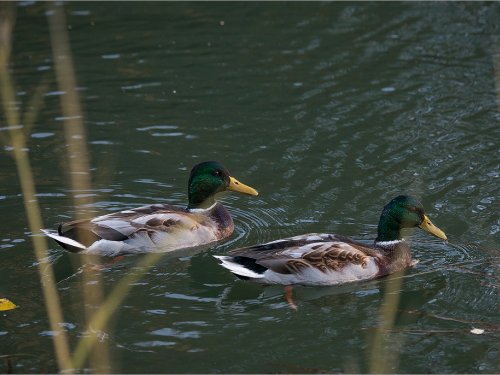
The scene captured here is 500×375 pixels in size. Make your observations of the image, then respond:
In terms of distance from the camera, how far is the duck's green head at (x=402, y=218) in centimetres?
956

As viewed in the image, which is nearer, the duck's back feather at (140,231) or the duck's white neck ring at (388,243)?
the duck's white neck ring at (388,243)

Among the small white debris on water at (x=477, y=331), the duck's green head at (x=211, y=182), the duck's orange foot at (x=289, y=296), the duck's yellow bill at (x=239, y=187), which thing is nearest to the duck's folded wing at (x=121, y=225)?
the duck's green head at (x=211, y=182)

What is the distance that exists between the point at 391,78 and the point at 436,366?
714cm

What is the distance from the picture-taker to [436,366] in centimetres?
745

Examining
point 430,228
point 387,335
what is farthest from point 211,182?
point 387,335

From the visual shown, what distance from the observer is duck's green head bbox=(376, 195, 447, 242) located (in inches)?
376

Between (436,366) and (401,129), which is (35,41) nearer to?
(401,129)

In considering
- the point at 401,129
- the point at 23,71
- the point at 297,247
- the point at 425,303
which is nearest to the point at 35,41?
the point at 23,71

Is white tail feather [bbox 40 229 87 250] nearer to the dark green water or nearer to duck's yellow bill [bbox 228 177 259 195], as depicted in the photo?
the dark green water

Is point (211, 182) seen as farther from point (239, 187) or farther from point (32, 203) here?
point (32, 203)

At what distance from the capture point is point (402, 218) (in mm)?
9602

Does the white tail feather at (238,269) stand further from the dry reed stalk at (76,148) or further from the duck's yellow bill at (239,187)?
the duck's yellow bill at (239,187)

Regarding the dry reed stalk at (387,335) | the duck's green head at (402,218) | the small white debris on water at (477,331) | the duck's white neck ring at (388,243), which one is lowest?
the small white debris on water at (477,331)

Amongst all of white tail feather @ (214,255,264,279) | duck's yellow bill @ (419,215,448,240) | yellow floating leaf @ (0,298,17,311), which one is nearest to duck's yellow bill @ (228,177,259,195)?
white tail feather @ (214,255,264,279)
